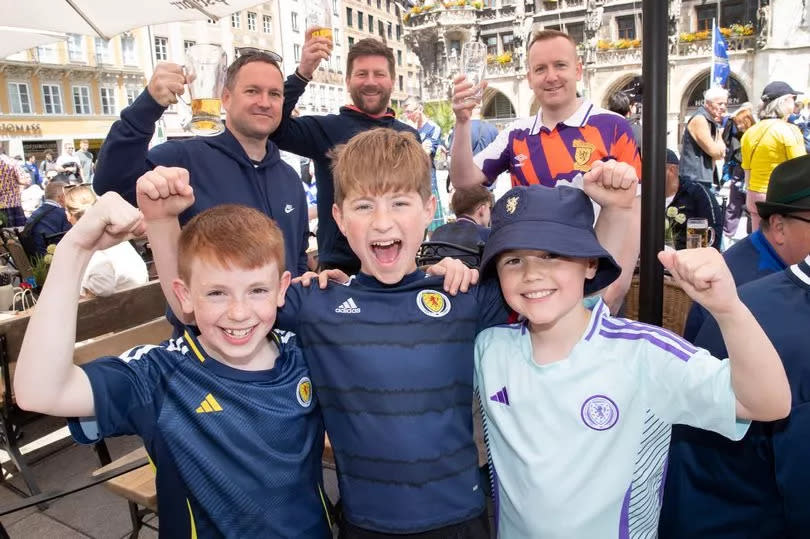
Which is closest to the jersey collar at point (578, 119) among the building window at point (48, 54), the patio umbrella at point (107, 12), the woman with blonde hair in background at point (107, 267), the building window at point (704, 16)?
the patio umbrella at point (107, 12)

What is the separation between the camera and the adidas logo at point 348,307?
1598 millimetres

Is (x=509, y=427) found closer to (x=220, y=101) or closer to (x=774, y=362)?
(x=774, y=362)

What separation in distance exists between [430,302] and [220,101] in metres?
1.29

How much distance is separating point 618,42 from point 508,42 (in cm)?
903

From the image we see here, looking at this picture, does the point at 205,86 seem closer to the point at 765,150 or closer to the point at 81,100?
the point at 765,150

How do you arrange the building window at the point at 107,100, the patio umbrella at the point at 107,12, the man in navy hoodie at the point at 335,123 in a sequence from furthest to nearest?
the building window at the point at 107,100, the patio umbrella at the point at 107,12, the man in navy hoodie at the point at 335,123

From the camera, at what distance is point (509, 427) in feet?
5.05

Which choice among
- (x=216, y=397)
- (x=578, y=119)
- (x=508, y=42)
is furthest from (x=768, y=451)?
(x=508, y=42)

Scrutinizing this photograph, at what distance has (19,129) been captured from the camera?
32188 mm

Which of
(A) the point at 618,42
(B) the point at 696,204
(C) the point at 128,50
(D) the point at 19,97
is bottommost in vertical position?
(B) the point at 696,204

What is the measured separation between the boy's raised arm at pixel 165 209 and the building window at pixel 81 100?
3915cm

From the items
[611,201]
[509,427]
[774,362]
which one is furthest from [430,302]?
[774,362]

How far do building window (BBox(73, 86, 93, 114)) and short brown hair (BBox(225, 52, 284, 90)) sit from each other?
38.1m

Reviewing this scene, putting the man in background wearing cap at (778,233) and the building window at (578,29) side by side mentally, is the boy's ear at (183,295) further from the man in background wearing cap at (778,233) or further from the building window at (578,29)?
the building window at (578,29)
